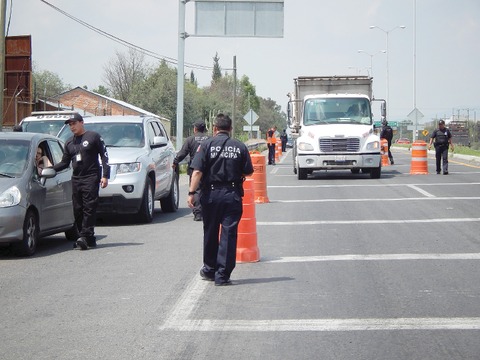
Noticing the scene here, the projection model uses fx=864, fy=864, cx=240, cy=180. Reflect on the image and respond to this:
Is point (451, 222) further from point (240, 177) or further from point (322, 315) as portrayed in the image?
point (322, 315)

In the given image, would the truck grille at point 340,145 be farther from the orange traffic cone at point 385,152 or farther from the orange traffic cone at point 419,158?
the orange traffic cone at point 385,152

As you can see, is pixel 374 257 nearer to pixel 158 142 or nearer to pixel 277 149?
pixel 158 142

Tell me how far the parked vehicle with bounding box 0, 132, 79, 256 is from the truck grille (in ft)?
46.4

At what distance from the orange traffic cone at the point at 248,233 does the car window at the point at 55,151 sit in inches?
144

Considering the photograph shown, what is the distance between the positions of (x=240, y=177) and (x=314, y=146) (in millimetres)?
17585

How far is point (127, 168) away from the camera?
1540 centimetres

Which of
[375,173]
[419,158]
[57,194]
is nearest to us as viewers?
[57,194]

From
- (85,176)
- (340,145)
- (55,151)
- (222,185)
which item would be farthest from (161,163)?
(340,145)

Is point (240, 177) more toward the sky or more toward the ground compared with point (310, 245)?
more toward the sky

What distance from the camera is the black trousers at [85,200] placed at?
12062mm

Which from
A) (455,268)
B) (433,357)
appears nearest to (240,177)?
(455,268)

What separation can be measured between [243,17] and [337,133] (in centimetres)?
896

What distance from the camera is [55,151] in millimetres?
13219

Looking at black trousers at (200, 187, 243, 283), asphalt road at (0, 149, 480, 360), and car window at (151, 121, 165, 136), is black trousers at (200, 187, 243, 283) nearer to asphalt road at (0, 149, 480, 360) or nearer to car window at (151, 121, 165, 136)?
asphalt road at (0, 149, 480, 360)
